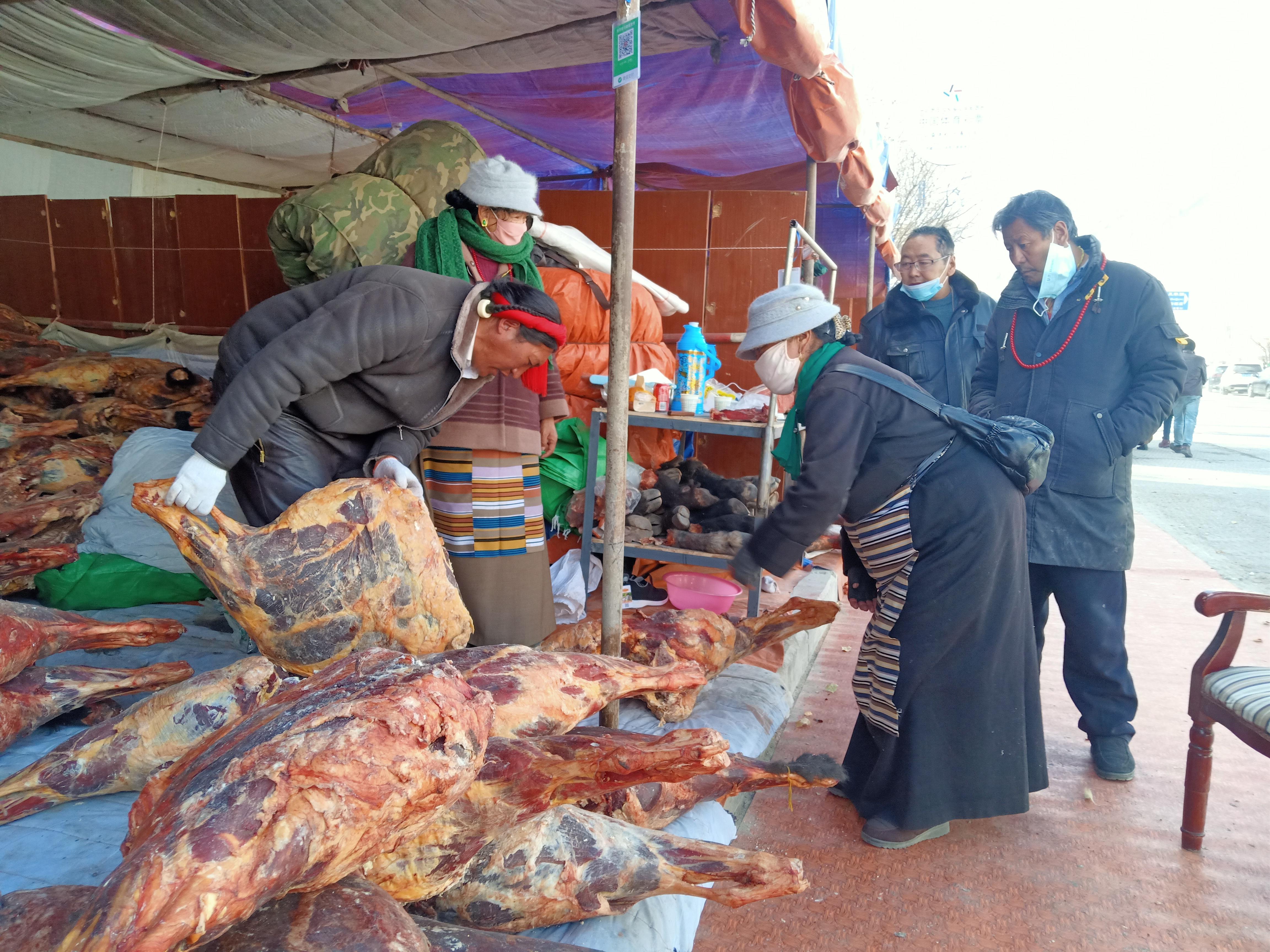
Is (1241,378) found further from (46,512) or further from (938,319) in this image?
(46,512)

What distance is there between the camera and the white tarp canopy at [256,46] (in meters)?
2.74

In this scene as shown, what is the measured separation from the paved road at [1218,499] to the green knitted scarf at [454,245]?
6343 millimetres

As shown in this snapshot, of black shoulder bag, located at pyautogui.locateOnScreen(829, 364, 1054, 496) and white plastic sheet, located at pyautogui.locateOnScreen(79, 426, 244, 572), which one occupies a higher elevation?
black shoulder bag, located at pyautogui.locateOnScreen(829, 364, 1054, 496)

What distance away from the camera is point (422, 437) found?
2.53 meters

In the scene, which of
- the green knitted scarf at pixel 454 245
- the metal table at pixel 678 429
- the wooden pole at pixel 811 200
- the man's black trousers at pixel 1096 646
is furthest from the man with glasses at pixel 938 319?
the green knitted scarf at pixel 454 245

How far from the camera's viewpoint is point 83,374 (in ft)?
14.3

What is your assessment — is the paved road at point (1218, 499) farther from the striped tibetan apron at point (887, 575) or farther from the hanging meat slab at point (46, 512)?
the hanging meat slab at point (46, 512)

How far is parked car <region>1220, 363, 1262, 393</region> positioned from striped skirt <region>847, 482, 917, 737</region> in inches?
1378

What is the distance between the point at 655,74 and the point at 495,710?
4094 millimetres

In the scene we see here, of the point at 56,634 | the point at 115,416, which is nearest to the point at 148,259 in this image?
the point at 115,416

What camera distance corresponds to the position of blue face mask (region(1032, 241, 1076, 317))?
3.07 metres

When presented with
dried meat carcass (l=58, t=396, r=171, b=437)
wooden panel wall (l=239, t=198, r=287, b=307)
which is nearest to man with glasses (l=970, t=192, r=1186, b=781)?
dried meat carcass (l=58, t=396, r=171, b=437)

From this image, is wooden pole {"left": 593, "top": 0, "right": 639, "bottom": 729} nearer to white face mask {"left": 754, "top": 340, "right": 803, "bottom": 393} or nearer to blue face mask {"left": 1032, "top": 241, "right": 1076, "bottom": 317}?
white face mask {"left": 754, "top": 340, "right": 803, "bottom": 393}

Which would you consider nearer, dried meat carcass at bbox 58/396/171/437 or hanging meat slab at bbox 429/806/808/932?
hanging meat slab at bbox 429/806/808/932
